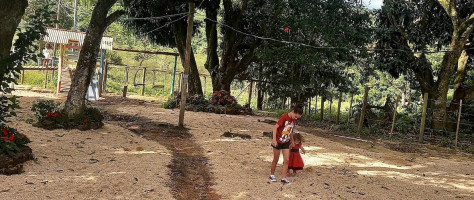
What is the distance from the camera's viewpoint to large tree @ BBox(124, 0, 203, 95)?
1477 cm

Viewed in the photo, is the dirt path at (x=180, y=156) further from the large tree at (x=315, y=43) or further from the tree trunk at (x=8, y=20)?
the large tree at (x=315, y=43)

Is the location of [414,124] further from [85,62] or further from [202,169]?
[85,62]

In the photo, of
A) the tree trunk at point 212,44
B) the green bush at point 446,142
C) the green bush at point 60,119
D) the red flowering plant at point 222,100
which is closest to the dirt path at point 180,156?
the green bush at point 60,119

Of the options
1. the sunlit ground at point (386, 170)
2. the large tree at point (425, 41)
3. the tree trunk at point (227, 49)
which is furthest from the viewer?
the tree trunk at point (227, 49)

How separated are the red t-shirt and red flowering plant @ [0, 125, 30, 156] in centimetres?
356

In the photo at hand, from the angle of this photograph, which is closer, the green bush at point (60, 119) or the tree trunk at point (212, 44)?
the green bush at point (60, 119)

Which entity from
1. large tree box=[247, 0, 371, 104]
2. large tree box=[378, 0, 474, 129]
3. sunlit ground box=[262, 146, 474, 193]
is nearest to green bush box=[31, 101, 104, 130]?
sunlit ground box=[262, 146, 474, 193]

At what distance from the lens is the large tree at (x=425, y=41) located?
496 inches

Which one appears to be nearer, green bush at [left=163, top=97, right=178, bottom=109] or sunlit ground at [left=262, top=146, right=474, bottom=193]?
sunlit ground at [left=262, top=146, right=474, bottom=193]

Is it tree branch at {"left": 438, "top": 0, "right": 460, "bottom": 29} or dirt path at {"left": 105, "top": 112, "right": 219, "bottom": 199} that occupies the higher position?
tree branch at {"left": 438, "top": 0, "right": 460, "bottom": 29}

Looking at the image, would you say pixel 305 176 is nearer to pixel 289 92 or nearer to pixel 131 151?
pixel 131 151

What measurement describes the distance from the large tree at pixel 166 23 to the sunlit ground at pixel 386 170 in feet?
27.2

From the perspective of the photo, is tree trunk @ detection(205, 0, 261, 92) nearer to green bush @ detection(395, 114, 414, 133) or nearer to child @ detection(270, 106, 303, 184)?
green bush @ detection(395, 114, 414, 133)

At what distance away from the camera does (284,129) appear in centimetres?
544
